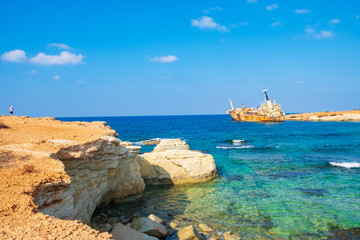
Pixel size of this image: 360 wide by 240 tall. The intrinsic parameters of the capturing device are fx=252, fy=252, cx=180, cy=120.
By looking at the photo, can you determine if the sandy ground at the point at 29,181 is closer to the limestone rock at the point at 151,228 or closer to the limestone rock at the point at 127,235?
the limestone rock at the point at 127,235

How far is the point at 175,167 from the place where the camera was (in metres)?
18.3

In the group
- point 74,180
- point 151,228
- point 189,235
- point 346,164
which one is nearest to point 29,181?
point 74,180

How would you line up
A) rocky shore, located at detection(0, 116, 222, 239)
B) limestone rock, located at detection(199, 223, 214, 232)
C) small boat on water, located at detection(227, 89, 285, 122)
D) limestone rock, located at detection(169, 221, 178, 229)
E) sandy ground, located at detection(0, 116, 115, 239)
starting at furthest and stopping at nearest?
small boat on water, located at detection(227, 89, 285, 122), limestone rock, located at detection(169, 221, 178, 229), limestone rock, located at detection(199, 223, 214, 232), rocky shore, located at detection(0, 116, 222, 239), sandy ground, located at detection(0, 116, 115, 239)

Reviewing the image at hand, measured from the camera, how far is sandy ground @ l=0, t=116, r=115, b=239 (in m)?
4.29

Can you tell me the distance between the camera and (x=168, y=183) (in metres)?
17.9

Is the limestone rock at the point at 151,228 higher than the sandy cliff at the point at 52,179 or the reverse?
the reverse

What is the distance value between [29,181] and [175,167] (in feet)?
42.2

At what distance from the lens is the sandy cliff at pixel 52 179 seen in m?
4.51

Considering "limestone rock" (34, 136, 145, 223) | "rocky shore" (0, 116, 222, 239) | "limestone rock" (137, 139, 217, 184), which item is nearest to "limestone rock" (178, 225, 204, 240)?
"rocky shore" (0, 116, 222, 239)

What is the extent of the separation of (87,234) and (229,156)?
86.5ft

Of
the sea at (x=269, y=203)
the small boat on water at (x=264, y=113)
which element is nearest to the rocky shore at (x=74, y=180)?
the sea at (x=269, y=203)

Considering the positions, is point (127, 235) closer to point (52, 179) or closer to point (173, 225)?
point (173, 225)

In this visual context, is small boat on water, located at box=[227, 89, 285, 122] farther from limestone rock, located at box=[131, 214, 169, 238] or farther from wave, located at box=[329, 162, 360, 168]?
limestone rock, located at box=[131, 214, 169, 238]

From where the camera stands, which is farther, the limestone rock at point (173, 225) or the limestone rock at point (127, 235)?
the limestone rock at point (173, 225)
